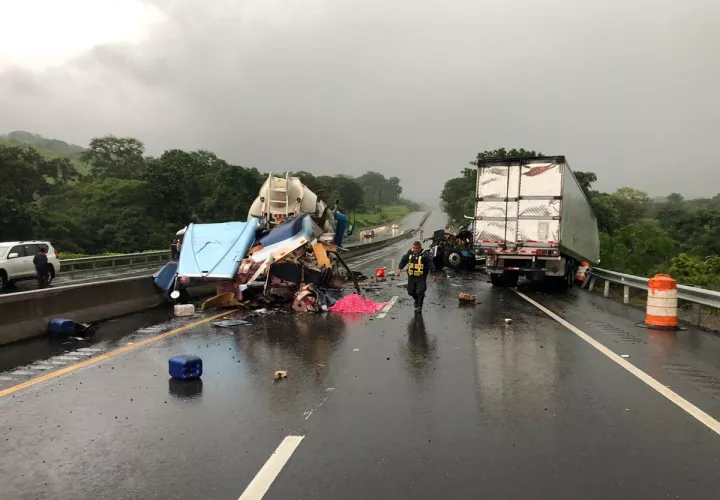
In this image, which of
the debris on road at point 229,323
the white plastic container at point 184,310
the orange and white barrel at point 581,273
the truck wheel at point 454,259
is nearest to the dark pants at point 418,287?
the debris on road at point 229,323

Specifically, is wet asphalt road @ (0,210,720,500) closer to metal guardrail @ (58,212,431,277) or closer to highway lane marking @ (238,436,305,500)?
highway lane marking @ (238,436,305,500)

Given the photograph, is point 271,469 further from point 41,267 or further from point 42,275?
point 42,275

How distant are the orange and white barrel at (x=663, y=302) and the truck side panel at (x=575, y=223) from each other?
271 inches

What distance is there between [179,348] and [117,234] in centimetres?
4187

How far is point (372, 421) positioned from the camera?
5.43 m

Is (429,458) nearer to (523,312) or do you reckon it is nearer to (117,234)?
(523,312)

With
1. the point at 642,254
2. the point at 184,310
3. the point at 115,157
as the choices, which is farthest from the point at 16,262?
the point at 115,157

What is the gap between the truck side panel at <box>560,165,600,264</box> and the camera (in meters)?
18.5

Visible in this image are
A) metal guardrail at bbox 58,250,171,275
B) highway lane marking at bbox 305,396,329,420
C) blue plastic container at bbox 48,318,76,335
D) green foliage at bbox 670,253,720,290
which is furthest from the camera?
metal guardrail at bbox 58,250,171,275

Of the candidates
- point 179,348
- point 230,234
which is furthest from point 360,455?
point 230,234

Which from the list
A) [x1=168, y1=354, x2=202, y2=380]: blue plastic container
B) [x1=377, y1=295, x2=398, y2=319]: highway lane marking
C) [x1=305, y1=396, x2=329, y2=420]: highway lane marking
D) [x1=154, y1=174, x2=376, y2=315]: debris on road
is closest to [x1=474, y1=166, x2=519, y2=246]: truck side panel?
[x1=377, y1=295, x2=398, y2=319]: highway lane marking

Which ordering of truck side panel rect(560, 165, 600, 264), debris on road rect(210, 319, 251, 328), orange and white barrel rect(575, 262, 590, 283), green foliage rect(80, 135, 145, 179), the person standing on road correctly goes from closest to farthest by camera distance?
debris on road rect(210, 319, 251, 328)
the person standing on road
truck side panel rect(560, 165, 600, 264)
orange and white barrel rect(575, 262, 590, 283)
green foliage rect(80, 135, 145, 179)

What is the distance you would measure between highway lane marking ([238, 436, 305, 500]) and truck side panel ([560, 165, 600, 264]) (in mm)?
15148

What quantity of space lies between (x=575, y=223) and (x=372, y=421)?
55.9 feet
